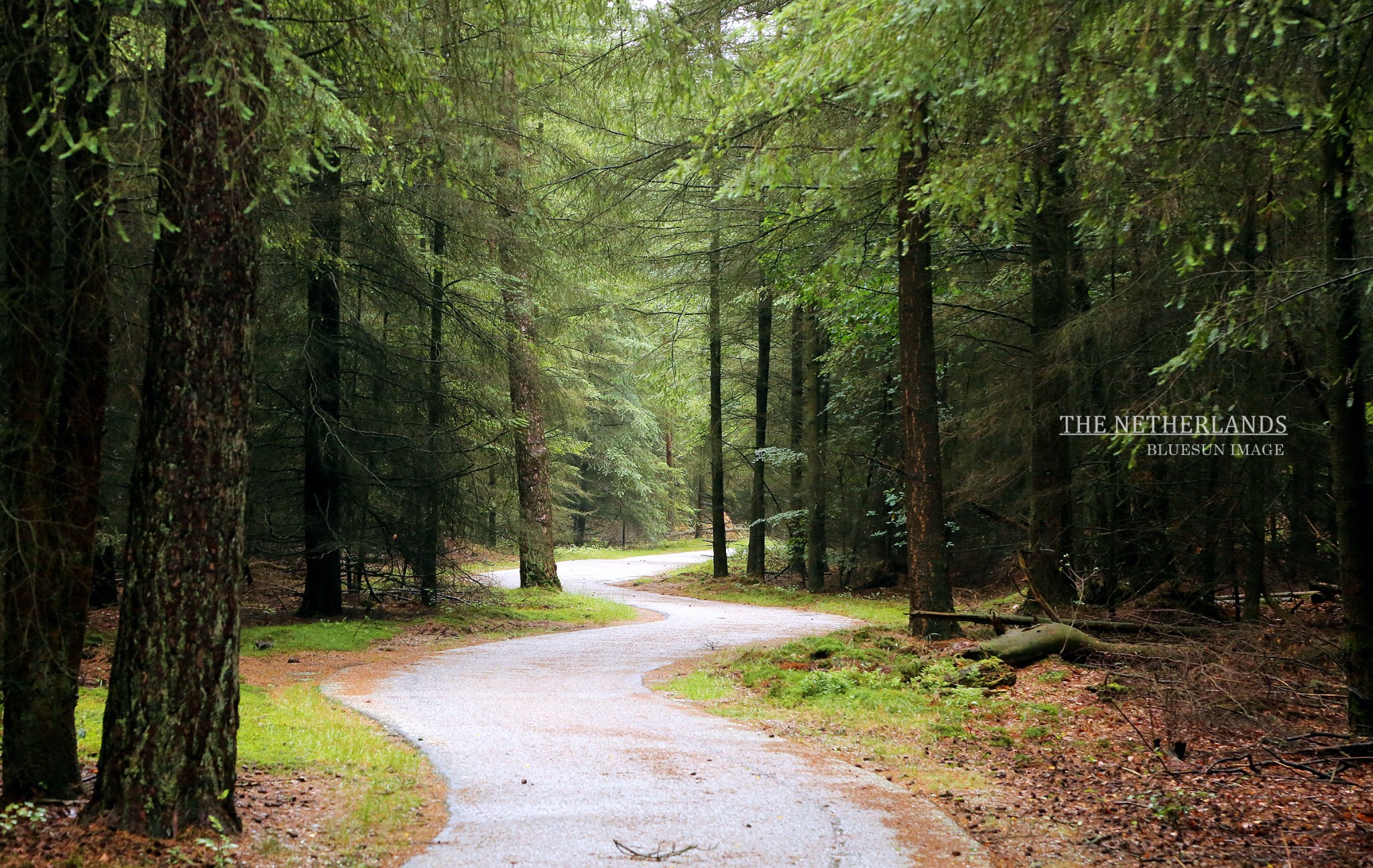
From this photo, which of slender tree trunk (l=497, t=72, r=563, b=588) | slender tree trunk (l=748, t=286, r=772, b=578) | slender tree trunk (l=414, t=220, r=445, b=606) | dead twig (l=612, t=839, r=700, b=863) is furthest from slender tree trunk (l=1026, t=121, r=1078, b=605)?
slender tree trunk (l=748, t=286, r=772, b=578)

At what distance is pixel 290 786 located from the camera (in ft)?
19.7

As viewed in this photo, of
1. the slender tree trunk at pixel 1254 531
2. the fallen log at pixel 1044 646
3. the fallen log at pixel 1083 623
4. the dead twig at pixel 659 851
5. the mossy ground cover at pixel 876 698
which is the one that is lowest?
the mossy ground cover at pixel 876 698

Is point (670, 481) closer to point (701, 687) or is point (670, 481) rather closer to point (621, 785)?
point (701, 687)

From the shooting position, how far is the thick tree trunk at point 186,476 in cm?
460

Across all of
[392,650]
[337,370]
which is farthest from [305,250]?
[392,650]

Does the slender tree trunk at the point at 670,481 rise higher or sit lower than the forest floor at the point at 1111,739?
higher

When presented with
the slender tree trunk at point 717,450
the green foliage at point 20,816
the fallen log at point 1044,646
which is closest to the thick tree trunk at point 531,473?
the slender tree trunk at point 717,450

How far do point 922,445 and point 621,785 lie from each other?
24.2 feet

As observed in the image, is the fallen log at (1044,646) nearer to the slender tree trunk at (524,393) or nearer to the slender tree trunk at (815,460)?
the slender tree trunk at (524,393)

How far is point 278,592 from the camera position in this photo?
17.3m

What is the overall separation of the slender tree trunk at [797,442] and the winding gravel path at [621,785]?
14.3m

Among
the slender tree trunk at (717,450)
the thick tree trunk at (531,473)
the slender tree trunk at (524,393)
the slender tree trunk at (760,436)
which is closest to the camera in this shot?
the slender tree trunk at (524,393)

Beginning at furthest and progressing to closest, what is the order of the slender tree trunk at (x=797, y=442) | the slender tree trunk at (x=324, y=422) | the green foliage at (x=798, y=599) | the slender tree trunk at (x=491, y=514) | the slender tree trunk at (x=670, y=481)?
1. the slender tree trunk at (x=670, y=481)
2. the slender tree trunk at (x=797, y=442)
3. the green foliage at (x=798, y=599)
4. the slender tree trunk at (x=491, y=514)
5. the slender tree trunk at (x=324, y=422)

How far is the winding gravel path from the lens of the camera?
5059mm
